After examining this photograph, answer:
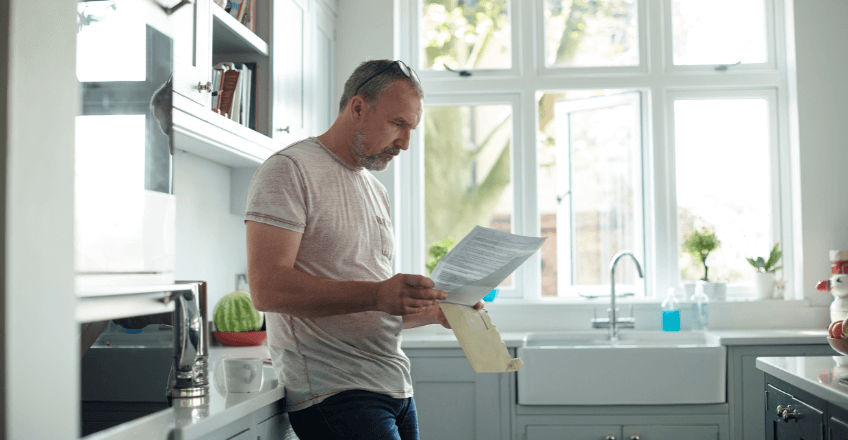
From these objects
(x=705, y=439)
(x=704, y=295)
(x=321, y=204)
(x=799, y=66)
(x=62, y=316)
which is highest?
(x=799, y=66)

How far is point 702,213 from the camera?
10.8ft

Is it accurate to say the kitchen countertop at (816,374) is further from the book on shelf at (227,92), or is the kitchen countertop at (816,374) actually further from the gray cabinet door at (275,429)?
the book on shelf at (227,92)

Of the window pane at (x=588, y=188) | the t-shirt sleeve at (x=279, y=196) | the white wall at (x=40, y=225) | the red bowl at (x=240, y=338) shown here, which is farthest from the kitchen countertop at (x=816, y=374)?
the red bowl at (x=240, y=338)

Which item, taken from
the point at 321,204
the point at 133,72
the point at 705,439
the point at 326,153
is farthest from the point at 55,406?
the point at 705,439

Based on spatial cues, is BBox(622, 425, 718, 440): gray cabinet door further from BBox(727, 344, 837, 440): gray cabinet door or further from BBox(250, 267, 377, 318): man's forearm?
BBox(250, 267, 377, 318): man's forearm

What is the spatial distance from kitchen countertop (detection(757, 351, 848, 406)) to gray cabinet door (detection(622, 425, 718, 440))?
806 millimetres

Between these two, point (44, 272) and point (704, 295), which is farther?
point (704, 295)

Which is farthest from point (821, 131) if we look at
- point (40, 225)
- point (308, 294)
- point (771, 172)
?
point (40, 225)

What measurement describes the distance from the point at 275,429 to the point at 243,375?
162mm

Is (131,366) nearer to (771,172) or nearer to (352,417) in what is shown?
(352,417)

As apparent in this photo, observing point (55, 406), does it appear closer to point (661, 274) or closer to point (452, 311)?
point (452, 311)

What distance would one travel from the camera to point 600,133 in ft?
11.0

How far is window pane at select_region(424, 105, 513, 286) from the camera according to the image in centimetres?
335

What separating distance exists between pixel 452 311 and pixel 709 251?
7.68 feet
